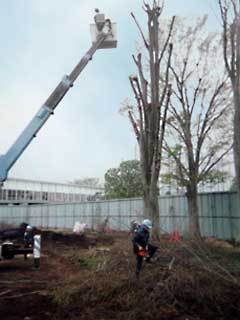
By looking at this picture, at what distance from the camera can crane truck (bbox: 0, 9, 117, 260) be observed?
35.8ft

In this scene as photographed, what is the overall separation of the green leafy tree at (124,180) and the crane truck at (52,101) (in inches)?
1246

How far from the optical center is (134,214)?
2869cm

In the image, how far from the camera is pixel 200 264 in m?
8.34

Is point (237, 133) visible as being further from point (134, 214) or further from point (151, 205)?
point (134, 214)

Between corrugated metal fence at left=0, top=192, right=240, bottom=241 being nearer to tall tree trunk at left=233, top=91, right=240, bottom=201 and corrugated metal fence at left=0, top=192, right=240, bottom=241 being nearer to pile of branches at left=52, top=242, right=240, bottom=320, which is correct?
tall tree trunk at left=233, top=91, right=240, bottom=201

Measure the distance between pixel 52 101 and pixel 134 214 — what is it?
1818 centimetres

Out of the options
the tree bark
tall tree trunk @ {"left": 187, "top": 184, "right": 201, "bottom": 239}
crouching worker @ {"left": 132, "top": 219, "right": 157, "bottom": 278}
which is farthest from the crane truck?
tall tree trunk @ {"left": 187, "top": 184, "right": 201, "bottom": 239}

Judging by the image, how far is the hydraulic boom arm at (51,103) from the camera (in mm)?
10891

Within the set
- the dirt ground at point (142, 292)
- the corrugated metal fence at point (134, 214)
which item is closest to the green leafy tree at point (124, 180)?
the corrugated metal fence at point (134, 214)

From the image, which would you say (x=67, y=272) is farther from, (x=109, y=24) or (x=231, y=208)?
(x=231, y=208)

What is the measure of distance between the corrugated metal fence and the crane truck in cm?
Result: 546

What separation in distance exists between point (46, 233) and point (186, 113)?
38.0ft

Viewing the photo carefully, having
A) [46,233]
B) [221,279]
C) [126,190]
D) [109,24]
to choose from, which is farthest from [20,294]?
[126,190]

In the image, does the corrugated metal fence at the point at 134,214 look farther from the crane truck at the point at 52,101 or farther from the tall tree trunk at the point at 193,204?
the crane truck at the point at 52,101
